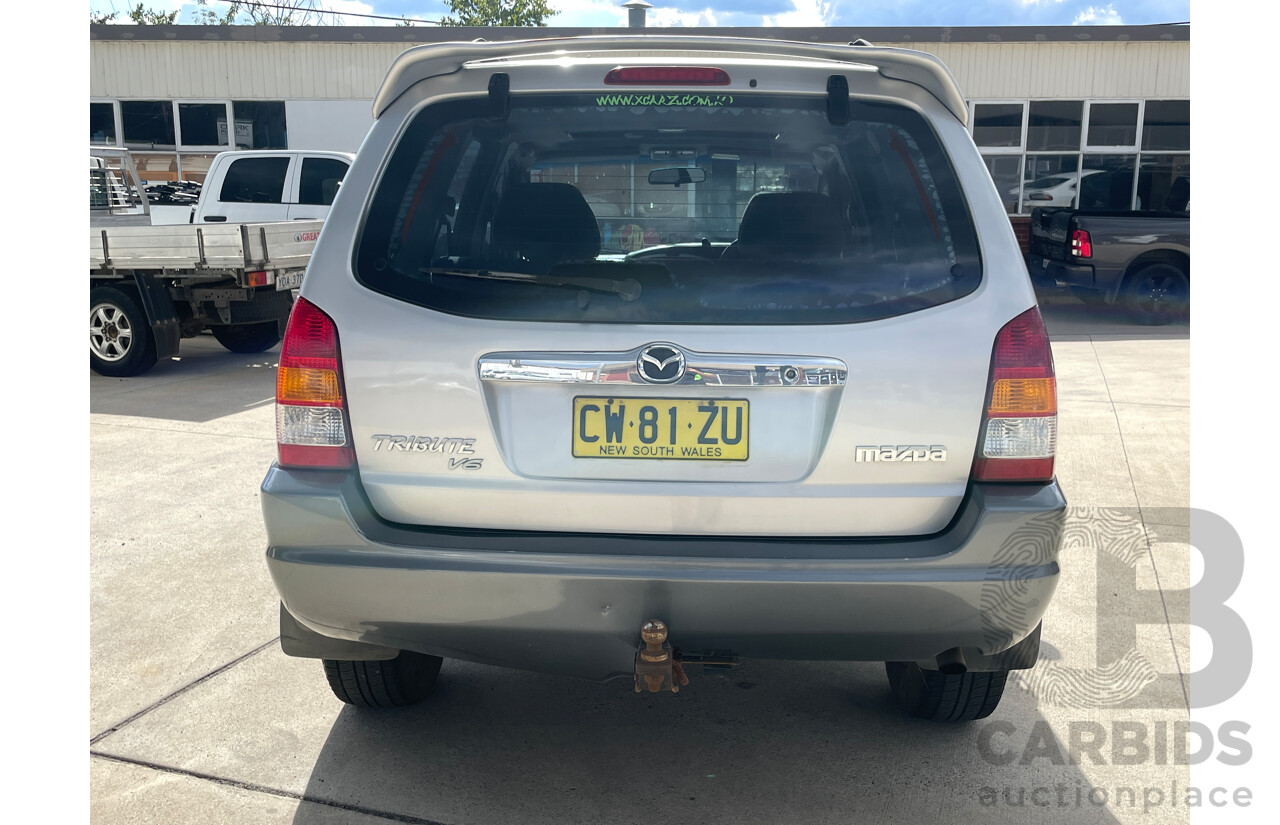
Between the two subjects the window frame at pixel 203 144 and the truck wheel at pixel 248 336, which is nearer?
the truck wheel at pixel 248 336

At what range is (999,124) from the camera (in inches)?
672

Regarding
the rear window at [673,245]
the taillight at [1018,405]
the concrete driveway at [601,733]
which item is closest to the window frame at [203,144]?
the concrete driveway at [601,733]

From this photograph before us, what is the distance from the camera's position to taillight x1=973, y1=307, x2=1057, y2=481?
7.68 ft

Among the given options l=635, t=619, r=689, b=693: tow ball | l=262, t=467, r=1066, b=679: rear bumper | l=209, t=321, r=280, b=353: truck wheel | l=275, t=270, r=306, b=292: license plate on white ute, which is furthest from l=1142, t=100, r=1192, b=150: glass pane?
l=635, t=619, r=689, b=693: tow ball

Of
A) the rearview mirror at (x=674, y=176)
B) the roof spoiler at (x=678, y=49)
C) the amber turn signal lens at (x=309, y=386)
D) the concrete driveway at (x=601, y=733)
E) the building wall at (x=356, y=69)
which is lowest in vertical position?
the concrete driveway at (x=601, y=733)

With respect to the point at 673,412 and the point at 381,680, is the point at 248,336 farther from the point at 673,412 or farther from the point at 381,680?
the point at 673,412

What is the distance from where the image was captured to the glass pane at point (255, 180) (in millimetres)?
11617

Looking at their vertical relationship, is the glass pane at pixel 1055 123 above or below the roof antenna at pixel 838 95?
above

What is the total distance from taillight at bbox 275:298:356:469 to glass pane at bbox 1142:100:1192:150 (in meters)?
17.3

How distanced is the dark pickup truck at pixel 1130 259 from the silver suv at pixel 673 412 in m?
10.8

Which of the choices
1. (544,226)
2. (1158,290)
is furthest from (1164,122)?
(544,226)

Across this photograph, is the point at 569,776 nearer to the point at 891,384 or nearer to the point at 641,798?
the point at 641,798

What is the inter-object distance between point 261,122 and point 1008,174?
12213 mm

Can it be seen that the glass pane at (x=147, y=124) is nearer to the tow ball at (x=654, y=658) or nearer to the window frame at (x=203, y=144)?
the window frame at (x=203, y=144)
